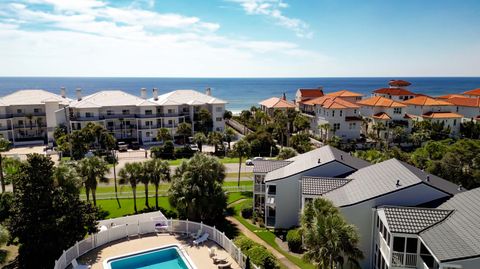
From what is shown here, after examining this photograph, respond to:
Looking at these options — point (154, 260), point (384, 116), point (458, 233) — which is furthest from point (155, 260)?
point (384, 116)

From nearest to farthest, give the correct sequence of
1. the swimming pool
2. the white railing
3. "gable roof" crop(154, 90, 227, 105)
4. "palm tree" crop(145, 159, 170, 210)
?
the white railing < the swimming pool < "palm tree" crop(145, 159, 170, 210) < "gable roof" crop(154, 90, 227, 105)

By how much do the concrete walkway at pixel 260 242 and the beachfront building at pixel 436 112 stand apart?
55.0m

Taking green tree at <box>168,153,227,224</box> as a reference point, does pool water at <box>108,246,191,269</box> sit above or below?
below

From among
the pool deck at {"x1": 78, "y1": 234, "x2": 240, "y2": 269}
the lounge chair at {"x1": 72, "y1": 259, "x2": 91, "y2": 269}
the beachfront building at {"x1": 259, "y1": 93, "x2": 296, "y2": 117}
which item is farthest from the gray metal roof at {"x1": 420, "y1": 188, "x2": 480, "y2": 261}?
the beachfront building at {"x1": 259, "y1": 93, "x2": 296, "y2": 117}

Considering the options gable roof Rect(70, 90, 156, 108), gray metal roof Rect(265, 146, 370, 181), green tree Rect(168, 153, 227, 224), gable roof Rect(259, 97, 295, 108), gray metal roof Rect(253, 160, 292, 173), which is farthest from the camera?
gable roof Rect(259, 97, 295, 108)

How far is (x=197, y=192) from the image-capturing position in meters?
30.4

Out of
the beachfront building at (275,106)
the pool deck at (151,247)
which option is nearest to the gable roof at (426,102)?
the beachfront building at (275,106)

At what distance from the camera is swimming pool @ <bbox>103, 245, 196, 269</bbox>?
977 inches

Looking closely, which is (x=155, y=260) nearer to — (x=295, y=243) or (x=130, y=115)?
(x=295, y=243)

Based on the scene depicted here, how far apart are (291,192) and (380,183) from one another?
8730 mm

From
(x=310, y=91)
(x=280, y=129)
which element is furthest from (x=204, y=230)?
(x=310, y=91)

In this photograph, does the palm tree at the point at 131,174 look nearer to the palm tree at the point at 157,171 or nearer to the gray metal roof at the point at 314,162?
the palm tree at the point at 157,171

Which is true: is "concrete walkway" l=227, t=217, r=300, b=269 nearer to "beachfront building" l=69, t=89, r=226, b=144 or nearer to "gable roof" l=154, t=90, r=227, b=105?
"beachfront building" l=69, t=89, r=226, b=144

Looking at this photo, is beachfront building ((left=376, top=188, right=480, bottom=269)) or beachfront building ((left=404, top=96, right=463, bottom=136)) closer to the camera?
beachfront building ((left=376, top=188, right=480, bottom=269))
